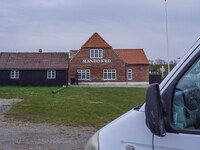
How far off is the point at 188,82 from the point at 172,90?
15 centimetres

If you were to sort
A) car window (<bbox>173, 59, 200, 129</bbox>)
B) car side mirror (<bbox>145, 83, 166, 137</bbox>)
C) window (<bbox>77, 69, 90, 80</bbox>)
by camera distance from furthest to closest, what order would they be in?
window (<bbox>77, 69, 90, 80</bbox>) → car window (<bbox>173, 59, 200, 129</bbox>) → car side mirror (<bbox>145, 83, 166, 137</bbox>)

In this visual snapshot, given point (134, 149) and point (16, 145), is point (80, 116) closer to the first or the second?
point (16, 145)

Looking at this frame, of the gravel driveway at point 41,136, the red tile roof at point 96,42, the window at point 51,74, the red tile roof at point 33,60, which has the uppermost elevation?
the red tile roof at point 96,42

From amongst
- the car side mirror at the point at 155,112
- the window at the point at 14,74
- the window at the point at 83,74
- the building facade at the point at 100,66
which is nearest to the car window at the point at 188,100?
the car side mirror at the point at 155,112

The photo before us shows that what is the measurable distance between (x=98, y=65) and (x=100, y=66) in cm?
38

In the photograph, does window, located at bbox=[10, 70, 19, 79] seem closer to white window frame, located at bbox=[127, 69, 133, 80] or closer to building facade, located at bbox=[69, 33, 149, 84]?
building facade, located at bbox=[69, 33, 149, 84]

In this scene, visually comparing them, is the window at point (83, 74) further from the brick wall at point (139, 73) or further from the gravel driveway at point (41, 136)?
the gravel driveway at point (41, 136)

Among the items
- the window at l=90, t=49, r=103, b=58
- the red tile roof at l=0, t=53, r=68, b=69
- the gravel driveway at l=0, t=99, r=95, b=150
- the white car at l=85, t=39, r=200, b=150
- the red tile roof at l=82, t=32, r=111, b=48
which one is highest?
the red tile roof at l=82, t=32, r=111, b=48

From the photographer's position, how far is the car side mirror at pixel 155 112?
1.72 meters

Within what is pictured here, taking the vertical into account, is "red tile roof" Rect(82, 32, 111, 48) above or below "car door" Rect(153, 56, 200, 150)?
above

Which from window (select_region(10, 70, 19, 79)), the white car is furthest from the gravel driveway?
window (select_region(10, 70, 19, 79))

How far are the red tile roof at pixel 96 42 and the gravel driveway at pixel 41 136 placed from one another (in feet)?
112

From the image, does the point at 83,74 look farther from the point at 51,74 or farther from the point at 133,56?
the point at 133,56

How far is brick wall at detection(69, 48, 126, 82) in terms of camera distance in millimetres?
41812
